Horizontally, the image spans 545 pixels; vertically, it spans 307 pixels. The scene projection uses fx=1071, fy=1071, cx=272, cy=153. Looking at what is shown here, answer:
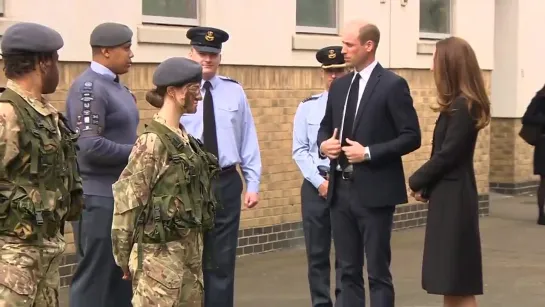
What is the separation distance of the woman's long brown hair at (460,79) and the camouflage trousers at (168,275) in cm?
209

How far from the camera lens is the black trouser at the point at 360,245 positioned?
6.72 metres

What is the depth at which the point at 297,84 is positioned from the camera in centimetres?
1174

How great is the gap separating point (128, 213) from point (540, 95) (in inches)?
365

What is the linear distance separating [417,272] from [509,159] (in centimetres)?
729

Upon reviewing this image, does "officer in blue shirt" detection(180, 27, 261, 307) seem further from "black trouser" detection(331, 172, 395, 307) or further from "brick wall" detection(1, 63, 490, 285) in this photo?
"brick wall" detection(1, 63, 490, 285)

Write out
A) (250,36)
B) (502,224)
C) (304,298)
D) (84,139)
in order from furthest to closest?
(502,224) < (250,36) < (304,298) < (84,139)

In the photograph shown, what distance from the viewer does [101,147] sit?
251 inches

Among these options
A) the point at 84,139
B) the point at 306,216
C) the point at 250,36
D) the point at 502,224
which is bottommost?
the point at 502,224

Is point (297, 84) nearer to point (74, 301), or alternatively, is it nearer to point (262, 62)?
point (262, 62)

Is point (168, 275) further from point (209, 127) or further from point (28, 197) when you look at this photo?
point (209, 127)

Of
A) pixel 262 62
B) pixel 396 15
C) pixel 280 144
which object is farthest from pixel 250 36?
pixel 396 15

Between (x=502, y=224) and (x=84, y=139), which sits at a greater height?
(x=84, y=139)

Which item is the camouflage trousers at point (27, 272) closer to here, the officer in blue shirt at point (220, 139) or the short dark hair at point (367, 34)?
the officer in blue shirt at point (220, 139)

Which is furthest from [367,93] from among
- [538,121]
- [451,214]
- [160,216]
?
[538,121]
